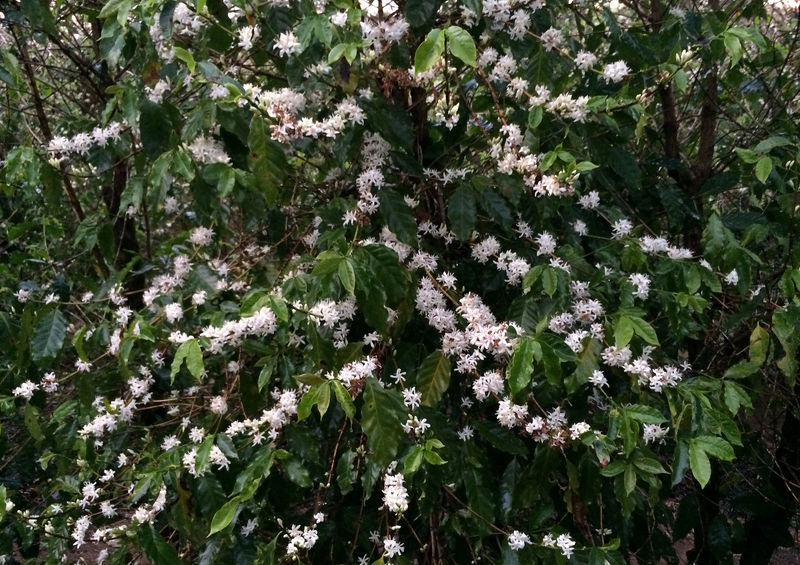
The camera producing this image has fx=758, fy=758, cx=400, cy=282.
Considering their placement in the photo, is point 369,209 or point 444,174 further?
point 444,174

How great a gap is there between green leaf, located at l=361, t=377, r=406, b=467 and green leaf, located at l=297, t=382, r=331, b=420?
10 centimetres

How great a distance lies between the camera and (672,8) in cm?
296

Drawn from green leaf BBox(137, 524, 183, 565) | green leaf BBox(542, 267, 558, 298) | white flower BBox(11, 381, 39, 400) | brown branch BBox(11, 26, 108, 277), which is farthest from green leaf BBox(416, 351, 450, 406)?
brown branch BBox(11, 26, 108, 277)

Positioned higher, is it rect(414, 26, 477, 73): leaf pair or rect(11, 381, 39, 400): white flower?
rect(414, 26, 477, 73): leaf pair

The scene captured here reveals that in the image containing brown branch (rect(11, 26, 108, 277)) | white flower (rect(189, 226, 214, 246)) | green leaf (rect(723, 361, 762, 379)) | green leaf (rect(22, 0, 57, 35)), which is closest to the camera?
green leaf (rect(723, 361, 762, 379))

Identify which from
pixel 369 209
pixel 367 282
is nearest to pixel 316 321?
pixel 367 282

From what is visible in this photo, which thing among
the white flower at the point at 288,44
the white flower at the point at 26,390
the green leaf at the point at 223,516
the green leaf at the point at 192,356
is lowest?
the green leaf at the point at 223,516

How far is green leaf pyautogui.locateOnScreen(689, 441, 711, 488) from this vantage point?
1533mm

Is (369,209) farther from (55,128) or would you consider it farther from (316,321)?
(55,128)

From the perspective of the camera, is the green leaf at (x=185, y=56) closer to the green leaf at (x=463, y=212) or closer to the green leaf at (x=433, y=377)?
the green leaf at (x=463, y=212)

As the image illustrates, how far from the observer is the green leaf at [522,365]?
147cm

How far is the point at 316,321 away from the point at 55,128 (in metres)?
2.60

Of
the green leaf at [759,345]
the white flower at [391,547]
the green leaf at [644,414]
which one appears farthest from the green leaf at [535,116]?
the white flower at [391,547]

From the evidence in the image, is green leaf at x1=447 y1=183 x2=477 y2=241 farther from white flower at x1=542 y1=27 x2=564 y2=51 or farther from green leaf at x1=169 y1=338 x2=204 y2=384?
green leaf at x1=169 y1=338 x2=204 y2=384
